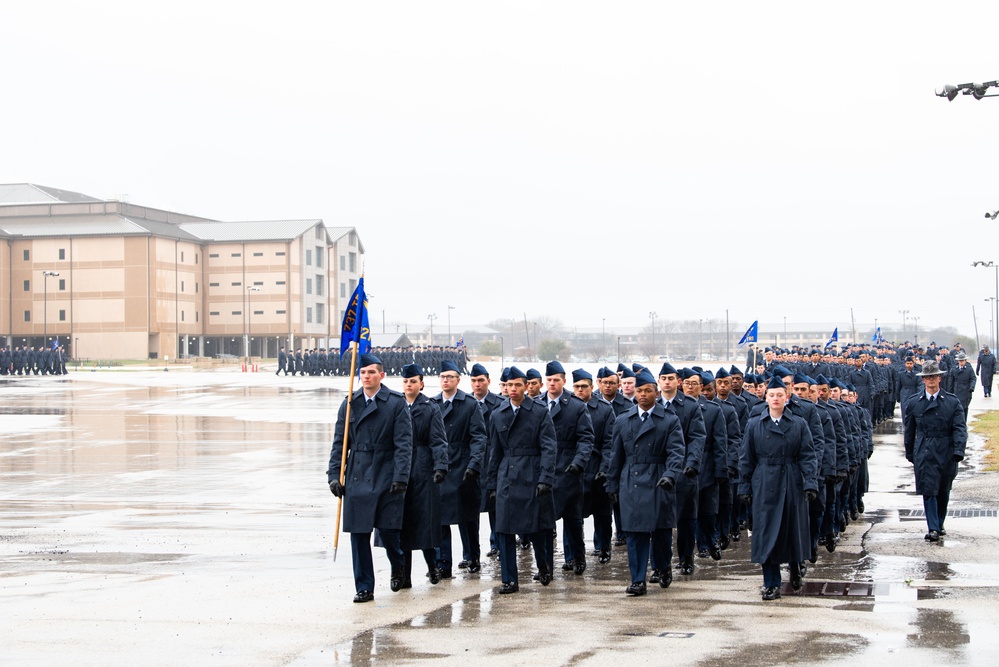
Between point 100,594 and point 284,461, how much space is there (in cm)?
1096

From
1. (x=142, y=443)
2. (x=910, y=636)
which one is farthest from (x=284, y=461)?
Result: (x=910, y=636)

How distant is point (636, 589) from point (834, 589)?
1598 mm

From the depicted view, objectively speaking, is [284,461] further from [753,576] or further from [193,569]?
[753,576]

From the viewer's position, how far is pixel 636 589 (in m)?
9.45

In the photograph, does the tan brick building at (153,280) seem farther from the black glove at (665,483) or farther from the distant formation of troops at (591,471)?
the black glove at (665,483)

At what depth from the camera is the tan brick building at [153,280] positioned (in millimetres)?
95000

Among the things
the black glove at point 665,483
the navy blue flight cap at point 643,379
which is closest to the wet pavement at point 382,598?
the black glove at point 665,483

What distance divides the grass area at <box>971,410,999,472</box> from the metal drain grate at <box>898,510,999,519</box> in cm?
491

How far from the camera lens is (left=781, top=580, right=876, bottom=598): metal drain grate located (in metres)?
9.45

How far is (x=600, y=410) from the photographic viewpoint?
37.9 feet

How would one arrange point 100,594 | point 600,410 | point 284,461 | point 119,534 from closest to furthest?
point 100,594
point 600,410
point 119,534
point 284,461

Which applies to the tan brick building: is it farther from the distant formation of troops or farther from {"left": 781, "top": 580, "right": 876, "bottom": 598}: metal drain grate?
{"left": 781, "top": 580, "right": 876, "bottom": 598}: metal drain grate

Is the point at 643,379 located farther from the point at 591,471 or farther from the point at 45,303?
the point at 45,303

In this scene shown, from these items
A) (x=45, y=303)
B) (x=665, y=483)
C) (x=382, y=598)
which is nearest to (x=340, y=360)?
(x=45, y=303)
